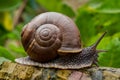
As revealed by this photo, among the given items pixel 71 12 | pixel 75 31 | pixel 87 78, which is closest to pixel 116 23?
pixel 71 12

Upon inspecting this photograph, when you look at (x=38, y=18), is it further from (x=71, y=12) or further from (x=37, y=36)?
(x=71, y=12)

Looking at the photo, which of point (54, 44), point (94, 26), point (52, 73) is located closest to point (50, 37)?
point (54, 44)

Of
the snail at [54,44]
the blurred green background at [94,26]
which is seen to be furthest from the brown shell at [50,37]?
the blurred green background at [94,26]

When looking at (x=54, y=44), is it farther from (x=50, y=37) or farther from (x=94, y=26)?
(x=94, y=26)

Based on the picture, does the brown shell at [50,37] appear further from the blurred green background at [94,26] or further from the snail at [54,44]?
the blurred green background at [94,26]

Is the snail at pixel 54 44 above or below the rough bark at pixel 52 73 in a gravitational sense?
above

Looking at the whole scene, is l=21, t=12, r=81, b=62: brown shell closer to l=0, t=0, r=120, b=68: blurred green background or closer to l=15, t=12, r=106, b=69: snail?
l=15, t=12, r=106, b=69: snail
